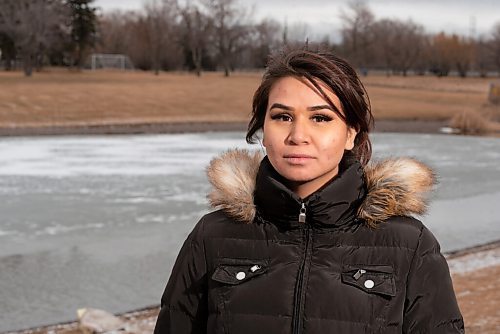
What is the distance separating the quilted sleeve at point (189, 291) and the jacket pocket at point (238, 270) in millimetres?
75

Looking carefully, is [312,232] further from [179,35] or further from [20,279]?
[179,35]

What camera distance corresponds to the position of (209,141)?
83.3ft

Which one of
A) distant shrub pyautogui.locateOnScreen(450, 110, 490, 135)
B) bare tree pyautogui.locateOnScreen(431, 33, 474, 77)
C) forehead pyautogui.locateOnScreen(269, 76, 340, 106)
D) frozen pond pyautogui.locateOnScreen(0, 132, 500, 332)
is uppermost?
forehead pyautogui.locateOnScreen(269, 76, 340, 106)

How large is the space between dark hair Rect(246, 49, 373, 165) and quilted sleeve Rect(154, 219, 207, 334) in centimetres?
46

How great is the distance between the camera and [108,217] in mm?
10898

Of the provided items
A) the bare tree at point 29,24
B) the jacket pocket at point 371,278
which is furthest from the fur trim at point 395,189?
the bare tree at point 29,24

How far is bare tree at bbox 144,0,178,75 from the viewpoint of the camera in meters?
76.6

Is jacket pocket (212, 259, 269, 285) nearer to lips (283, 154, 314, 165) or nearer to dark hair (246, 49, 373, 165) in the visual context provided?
lips (283, 154, 314, 165)

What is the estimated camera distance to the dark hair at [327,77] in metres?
2.04

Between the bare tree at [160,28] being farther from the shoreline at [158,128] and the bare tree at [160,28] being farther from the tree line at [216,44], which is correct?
the shoreline at [158,128]

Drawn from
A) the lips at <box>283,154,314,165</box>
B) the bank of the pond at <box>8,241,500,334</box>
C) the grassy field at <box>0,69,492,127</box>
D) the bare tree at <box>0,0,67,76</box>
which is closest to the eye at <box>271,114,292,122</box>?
the lips at <box>283,154,314,165</box>

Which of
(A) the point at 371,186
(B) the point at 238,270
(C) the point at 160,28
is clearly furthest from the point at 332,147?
(C) the point at 160,28

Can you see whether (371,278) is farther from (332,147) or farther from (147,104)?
(147,104)

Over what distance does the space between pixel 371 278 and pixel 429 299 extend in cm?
16
